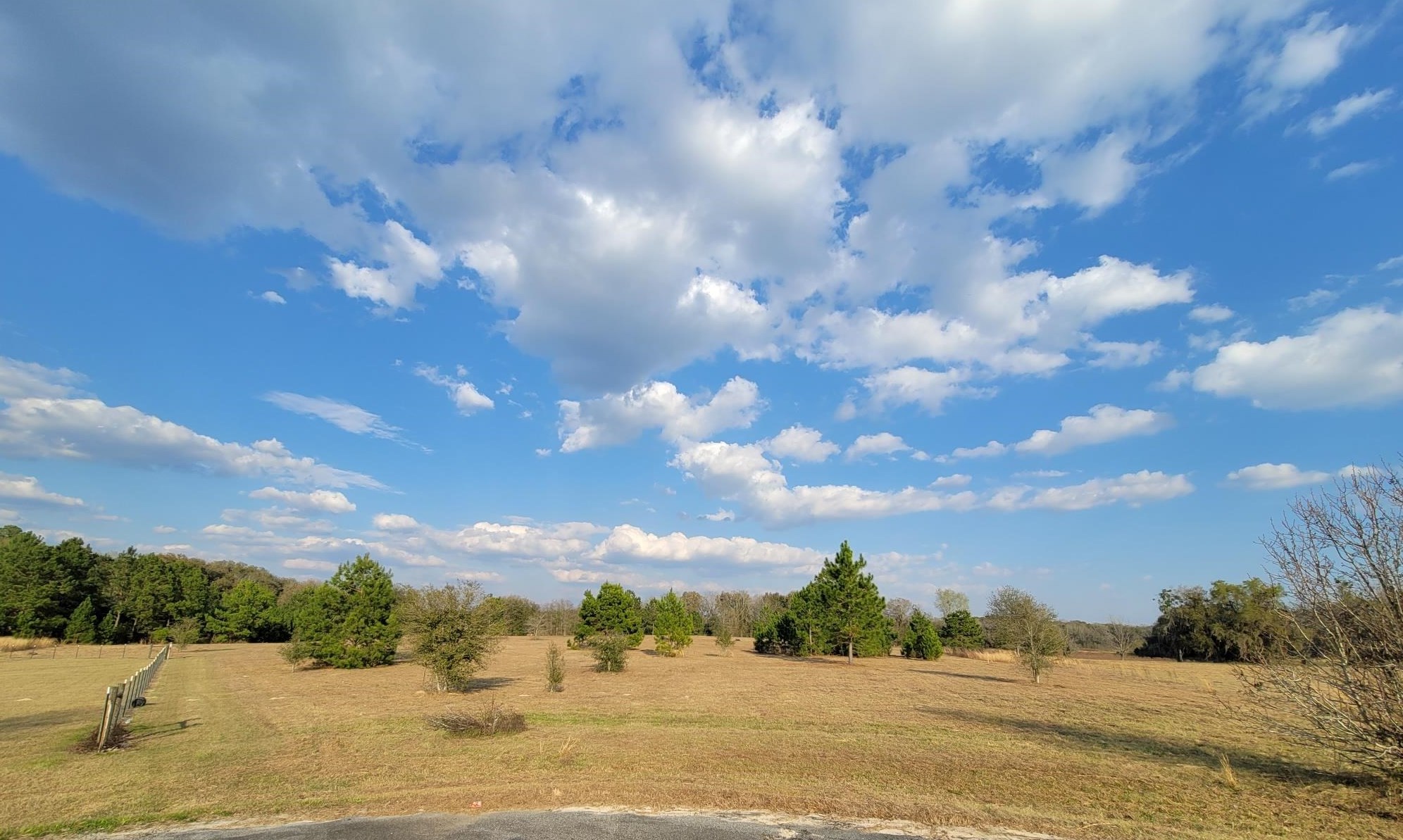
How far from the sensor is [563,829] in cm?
793

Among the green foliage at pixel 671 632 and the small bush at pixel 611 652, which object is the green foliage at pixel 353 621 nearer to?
the small bush at pixel 611 652

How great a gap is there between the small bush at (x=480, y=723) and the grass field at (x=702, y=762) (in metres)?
0.41

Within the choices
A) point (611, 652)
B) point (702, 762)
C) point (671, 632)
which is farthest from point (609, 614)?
point (702, 762)

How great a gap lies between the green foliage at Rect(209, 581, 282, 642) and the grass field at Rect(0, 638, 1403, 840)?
4690cm

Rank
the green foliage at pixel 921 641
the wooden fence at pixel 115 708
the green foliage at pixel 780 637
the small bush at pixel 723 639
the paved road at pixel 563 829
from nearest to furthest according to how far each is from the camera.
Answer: the paved road at pixel 563 829 < the wooden fence at pixel 115 708 < the green foliage at pixel 921 641 < the small bush at pixel 723 639 < the green foliage at pixel 780 637

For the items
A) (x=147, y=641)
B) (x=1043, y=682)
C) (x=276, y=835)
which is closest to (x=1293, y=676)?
(x=276, y=835)

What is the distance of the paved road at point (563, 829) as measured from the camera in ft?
25.0

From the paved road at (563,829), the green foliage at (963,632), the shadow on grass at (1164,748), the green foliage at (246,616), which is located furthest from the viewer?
the green foliage at (246,616)

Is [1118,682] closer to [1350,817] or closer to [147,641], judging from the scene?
[1350,817]

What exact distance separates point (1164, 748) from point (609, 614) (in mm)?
41846

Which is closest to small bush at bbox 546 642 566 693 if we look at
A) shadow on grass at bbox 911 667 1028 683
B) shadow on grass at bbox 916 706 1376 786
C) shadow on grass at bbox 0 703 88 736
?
shadow on grass at bbox 0 703 88 736

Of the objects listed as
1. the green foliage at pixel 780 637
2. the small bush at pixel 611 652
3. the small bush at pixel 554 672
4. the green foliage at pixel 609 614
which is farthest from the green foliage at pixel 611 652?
the green foliage at pixel 780 637

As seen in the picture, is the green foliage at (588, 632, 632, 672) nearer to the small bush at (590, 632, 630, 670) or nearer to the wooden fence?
the small bush at (590, 632, 630, 670)

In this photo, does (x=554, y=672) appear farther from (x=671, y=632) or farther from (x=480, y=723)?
(x=671, y=632)
